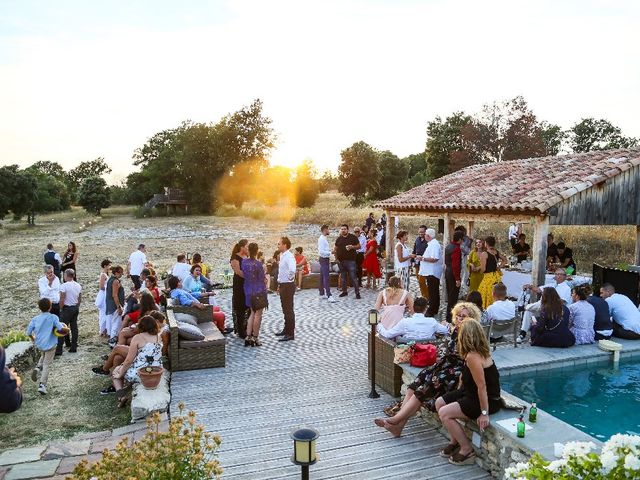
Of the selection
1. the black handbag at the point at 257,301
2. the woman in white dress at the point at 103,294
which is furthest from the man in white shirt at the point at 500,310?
the woman in white dress at the point at 103,294

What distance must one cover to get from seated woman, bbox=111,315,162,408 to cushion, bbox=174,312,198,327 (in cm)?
170

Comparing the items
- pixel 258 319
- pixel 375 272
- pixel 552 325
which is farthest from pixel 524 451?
pixel 375 272

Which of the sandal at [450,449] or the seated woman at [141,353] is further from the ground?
the seated woman at [141,353]

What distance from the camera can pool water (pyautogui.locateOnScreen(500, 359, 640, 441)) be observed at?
608 centimetres

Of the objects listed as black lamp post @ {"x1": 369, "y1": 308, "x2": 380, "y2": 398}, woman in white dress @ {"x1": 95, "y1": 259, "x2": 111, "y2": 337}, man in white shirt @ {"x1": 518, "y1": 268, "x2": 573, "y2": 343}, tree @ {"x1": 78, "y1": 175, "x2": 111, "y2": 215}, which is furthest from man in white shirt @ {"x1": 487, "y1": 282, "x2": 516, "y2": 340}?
tree @ {"x1": 78, "y1": 175, "x2": 111, "y2": 215}

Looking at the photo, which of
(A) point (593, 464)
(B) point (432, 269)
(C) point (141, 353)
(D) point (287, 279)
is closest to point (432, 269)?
(B) point (432, 269)

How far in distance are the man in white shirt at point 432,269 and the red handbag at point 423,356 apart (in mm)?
4111

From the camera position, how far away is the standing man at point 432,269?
400 inches

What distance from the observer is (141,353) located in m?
6.56

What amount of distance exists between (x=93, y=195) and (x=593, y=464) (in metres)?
68.0

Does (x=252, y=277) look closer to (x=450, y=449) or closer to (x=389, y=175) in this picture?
(x=450, y=449)

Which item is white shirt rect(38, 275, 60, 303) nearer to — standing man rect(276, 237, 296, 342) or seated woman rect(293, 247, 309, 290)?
standing man rect(276, 237, 296, 342)

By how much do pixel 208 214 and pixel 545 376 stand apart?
181ft

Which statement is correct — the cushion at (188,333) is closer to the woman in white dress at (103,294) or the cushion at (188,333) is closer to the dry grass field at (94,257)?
the dry grass field at (94,257)
